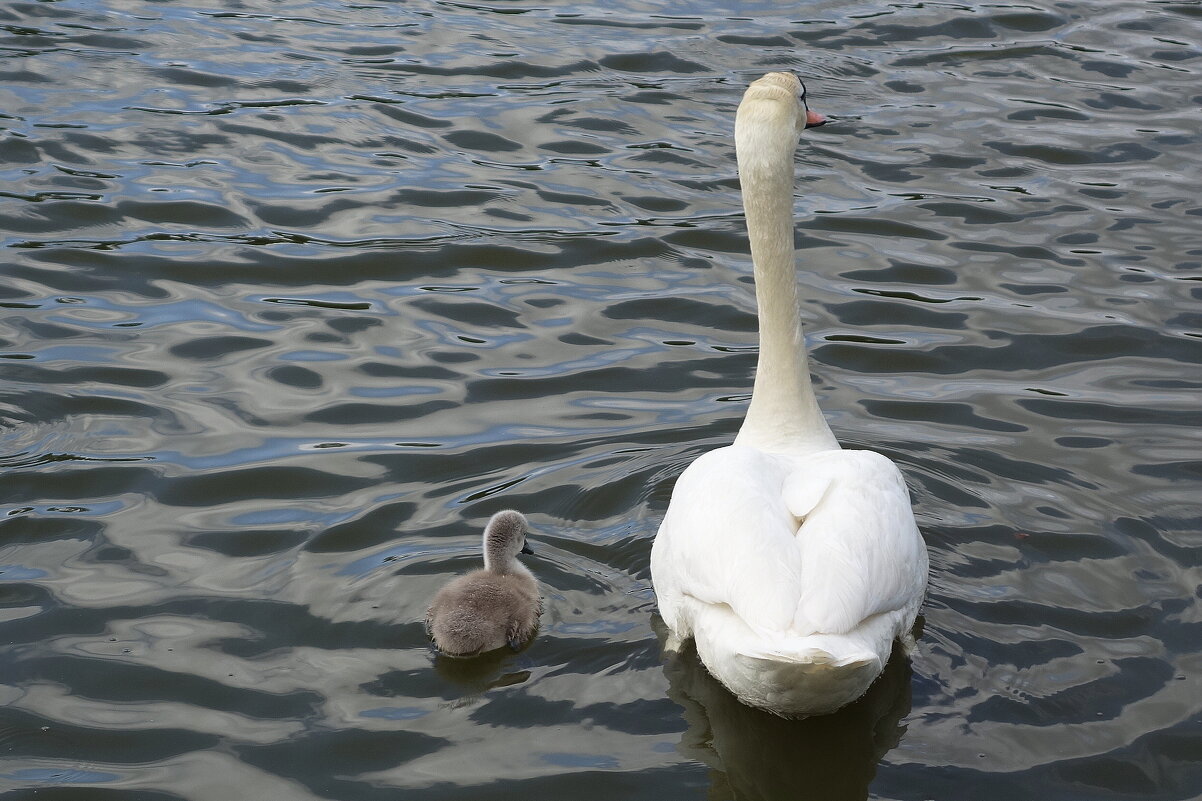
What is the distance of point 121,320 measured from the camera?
24.3 feet

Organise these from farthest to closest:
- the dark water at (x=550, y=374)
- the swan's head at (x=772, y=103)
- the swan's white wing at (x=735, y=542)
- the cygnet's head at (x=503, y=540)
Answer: the swan's head at (x=772, y=103)
the cygnet's head at (x=503, y=540)
the dark water at (x=550, y=374)
the swan's white wing at (x=735, y=542)

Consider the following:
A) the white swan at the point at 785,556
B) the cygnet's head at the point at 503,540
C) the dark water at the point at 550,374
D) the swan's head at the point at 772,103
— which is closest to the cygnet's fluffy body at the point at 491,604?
the cygnet's head at the point at 503,540

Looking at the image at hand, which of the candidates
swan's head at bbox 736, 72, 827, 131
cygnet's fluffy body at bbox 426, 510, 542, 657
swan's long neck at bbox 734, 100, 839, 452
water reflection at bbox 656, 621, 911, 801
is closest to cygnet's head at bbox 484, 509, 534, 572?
cygnet's fluffy body at bbox 426, 510, 542, 657

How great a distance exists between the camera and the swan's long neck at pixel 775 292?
5398 mm

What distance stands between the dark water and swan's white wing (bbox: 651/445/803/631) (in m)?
0.50

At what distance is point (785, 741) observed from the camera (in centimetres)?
445

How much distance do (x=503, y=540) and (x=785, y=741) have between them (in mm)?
1407

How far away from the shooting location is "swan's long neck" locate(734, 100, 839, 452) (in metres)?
5.40

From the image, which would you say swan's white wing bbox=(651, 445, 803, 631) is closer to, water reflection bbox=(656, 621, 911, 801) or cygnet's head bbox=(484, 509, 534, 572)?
water reflection bbox=(656, 621, 911, 801)

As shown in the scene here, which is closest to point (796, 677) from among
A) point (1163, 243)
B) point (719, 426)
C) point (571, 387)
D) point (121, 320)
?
point (719, 426)

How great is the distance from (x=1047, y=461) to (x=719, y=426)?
5.19 feet

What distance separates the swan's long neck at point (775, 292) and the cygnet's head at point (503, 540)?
3.30 ft

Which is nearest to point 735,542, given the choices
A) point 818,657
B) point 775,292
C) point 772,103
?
point 818,657

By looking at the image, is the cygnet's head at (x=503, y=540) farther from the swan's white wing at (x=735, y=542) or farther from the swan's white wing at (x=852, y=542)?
the swan's white wing at (x=852, y=542)
